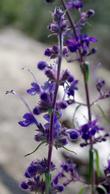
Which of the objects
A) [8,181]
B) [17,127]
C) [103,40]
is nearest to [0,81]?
[17,127]

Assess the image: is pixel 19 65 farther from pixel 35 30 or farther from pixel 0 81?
pixel 35 30

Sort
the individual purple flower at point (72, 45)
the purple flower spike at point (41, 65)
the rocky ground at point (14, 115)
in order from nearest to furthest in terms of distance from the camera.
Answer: the purple flower spike at point (41, 65), the individual purple flower at point (72, 45), the rocky ground at point (14, 115)

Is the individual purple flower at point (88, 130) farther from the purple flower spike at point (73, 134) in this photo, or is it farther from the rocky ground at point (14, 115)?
the rocky ground at point (14, 115)

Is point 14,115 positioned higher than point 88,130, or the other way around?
point 14,115

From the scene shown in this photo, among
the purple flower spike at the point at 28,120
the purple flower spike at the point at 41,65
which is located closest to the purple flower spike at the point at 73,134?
the purple flower spike at the point at 28,120

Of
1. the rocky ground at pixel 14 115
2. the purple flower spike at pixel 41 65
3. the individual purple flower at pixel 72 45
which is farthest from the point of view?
the rocky ground at pixel 14 115

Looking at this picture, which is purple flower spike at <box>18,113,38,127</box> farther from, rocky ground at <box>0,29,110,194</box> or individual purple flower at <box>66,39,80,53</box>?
rocky ground at <box>0,29,110,194</box>

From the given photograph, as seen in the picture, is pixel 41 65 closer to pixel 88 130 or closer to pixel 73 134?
pixel 73 134

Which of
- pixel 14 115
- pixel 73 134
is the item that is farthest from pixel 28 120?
pixel 14 115
